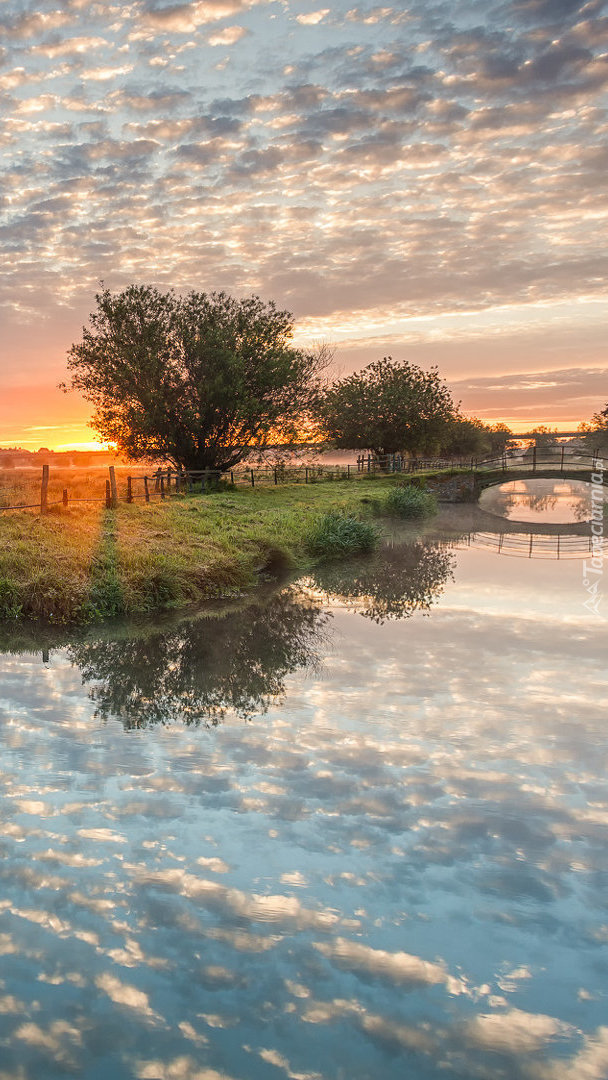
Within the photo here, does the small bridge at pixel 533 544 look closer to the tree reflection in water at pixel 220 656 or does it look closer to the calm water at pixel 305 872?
the tree reflection in water at pixel 220 656

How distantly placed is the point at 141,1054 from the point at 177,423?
40451mm

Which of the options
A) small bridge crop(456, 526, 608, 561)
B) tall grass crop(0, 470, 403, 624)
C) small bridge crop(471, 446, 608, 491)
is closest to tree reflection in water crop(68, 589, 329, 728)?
tall grass crop(0, 470, 403, 624)

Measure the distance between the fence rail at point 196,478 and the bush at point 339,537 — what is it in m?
7.97

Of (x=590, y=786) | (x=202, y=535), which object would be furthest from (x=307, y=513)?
(x=590, y=786)

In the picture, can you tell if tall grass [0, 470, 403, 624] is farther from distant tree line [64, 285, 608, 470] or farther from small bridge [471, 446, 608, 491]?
small bridge [471, 446, 608, 491]

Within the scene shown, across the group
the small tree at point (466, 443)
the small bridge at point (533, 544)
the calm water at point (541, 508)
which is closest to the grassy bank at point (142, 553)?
the small bridge at point (533, 544)

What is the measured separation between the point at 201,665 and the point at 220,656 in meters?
0.63

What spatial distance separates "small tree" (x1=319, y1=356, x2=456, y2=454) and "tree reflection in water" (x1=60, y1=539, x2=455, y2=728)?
5347 cm

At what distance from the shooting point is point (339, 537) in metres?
26.8

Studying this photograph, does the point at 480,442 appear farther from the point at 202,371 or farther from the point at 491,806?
the point at 491,806

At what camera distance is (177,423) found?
43250 mm

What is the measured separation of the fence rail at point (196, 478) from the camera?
2912 centimetres

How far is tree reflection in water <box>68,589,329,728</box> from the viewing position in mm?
11078

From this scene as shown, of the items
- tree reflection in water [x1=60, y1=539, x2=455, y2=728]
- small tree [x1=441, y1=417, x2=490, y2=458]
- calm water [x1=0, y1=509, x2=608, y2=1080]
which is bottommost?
calm water [x1=0, y1=509, x2=608, y2=1080]
